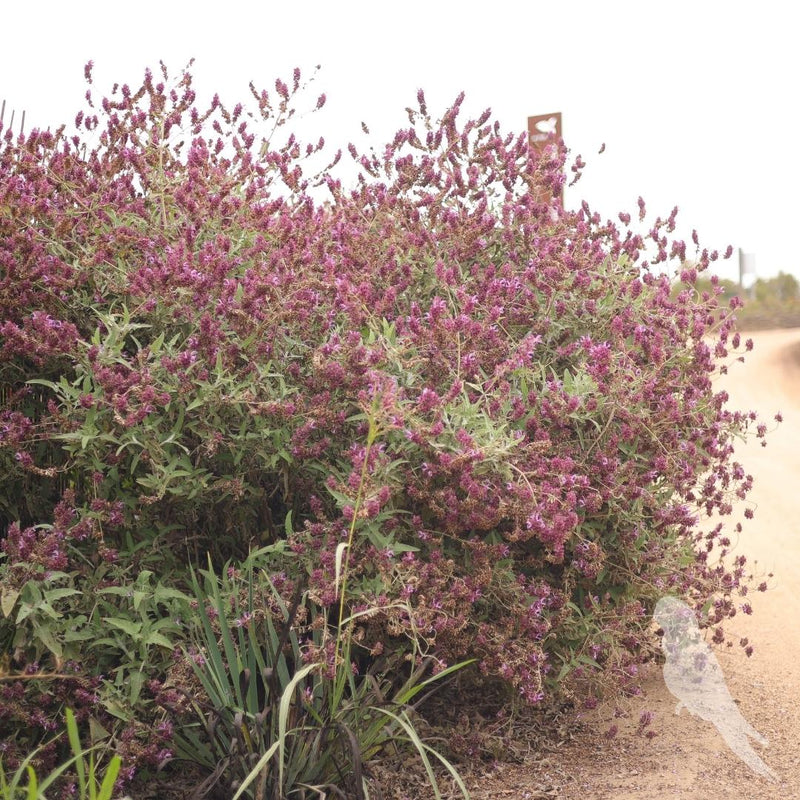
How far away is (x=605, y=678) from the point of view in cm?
365

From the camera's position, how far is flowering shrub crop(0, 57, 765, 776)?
323 cm

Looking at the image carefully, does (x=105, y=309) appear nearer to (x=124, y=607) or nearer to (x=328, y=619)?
(x=124, y=607)

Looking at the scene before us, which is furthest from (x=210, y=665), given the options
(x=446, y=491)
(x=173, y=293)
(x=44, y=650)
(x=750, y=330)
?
(x=750, y=330)

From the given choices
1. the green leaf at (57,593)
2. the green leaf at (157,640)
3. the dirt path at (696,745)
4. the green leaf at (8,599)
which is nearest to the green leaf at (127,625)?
the green leaf at (157,640)

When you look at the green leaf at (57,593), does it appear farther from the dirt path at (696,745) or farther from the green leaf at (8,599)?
the dirt path at (696,745)

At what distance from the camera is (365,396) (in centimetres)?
310

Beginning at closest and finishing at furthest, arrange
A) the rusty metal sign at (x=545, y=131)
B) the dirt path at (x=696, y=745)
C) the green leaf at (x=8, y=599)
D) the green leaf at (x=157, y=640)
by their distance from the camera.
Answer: the green leaf at (x=8, y=599) → the green leaf at (x=157, y=640) → the dirt path at (x=696, y=745) → the rusty metal sign at (x=545, y=131)

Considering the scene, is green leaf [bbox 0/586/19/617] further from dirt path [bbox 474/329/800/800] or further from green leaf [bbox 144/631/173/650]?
dirt path [bbox 474/329/800/800]

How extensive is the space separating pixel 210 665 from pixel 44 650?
0.64m

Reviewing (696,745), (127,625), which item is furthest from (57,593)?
(696,745)

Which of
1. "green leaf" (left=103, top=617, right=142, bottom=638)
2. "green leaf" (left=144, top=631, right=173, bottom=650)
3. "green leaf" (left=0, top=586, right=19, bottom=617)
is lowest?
"green leaf" (left=144, top=631, right=173, bottom=650)

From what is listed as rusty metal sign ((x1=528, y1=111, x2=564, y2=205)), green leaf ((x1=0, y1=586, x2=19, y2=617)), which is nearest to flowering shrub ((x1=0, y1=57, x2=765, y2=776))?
green leaf ((x1=0, y1=586, x2=19, y2=617))

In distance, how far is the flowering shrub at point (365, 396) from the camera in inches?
127

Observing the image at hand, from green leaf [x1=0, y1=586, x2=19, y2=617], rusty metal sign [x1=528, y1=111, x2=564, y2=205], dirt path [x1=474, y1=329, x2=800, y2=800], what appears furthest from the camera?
rusty metal sign [x1=528, y1=111, x2=564, y2=205]
